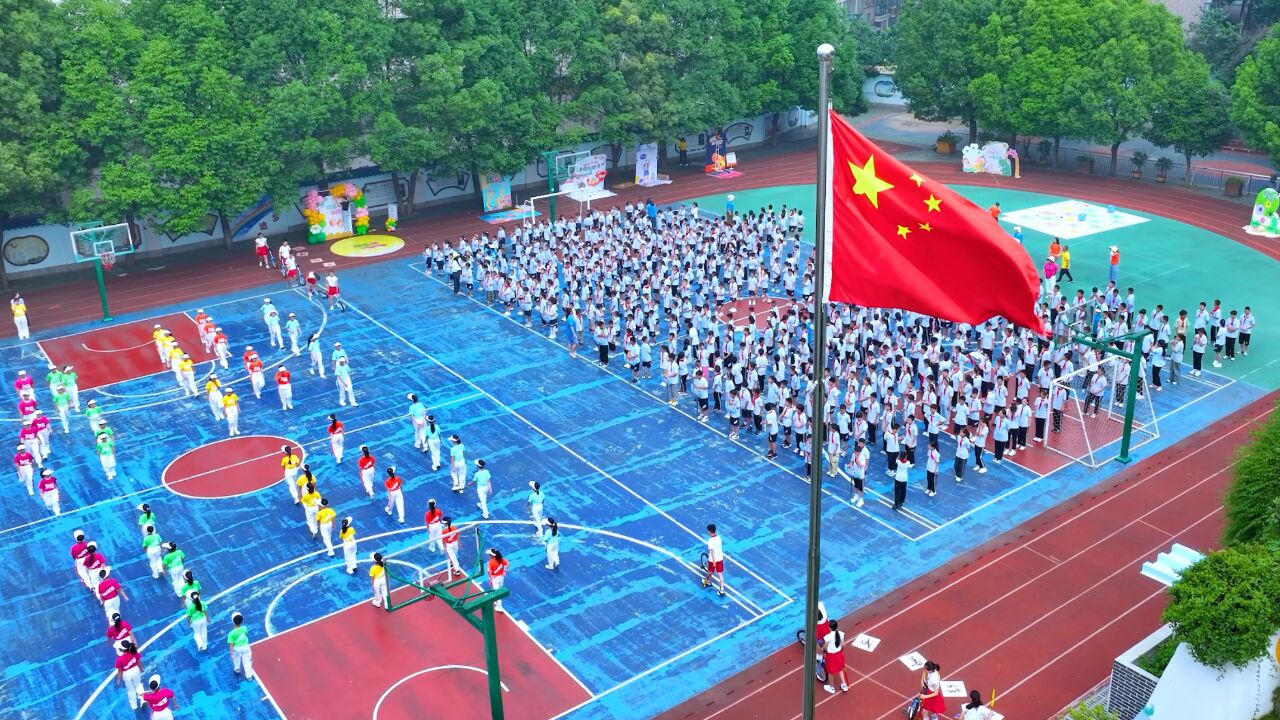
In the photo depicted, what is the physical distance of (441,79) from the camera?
4138cm

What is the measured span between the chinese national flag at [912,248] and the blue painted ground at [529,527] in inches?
364

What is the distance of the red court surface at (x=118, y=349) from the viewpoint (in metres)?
31.3

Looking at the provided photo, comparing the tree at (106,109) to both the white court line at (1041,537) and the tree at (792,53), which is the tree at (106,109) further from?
the white court line at (1041,537)

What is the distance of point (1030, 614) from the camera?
19719 mm

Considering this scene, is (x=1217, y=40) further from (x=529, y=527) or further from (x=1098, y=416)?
(x=529, y=527)

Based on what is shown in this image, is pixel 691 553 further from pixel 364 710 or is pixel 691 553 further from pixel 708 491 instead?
pixel 364 710

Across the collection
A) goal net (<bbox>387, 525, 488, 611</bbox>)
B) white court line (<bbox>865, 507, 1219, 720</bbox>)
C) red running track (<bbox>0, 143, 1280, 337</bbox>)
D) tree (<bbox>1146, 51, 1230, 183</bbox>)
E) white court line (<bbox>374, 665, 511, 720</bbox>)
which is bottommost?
white court line (<bbox>865, 507, 1219, 720</bbox>)

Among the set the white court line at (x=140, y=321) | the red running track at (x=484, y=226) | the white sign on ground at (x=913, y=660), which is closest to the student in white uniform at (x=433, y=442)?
the white sign on ground at (x=913, y=660)

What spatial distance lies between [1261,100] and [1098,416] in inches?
948

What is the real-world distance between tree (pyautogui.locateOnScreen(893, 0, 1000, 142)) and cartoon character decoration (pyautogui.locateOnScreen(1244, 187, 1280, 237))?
12.4 meters

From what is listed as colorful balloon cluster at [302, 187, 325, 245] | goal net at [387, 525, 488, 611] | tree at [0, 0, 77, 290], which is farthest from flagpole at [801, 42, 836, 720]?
colorful balloon cluster at [302, 187, 325, 245]

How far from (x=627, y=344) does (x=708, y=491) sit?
6520mm

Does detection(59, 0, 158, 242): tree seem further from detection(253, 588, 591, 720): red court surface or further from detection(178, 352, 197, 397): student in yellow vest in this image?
detection(253, 588, 591, 720): red court surface

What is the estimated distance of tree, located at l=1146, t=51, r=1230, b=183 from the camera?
150 feet
